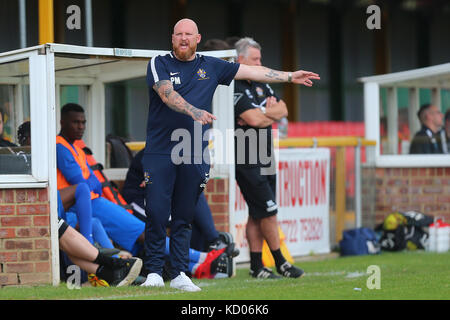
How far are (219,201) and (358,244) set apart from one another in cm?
282

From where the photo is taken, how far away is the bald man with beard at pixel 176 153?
25.9ft

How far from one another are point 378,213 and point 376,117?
1.23 meters

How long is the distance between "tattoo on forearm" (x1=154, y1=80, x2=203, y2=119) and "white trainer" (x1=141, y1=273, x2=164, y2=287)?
1.29 m

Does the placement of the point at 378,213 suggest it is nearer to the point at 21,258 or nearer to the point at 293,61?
the point at 21,258

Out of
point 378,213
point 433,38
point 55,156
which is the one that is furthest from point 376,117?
point 433,38

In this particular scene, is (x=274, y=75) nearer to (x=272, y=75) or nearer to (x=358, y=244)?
(x=272, y=75)

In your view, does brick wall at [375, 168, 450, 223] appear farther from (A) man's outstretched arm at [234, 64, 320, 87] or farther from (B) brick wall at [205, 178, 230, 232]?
(A) man's outstretched arm at [234, 64, 320, 87]

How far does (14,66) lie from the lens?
872 cm

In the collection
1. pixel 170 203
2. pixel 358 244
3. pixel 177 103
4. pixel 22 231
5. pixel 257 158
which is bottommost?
pixel 358 244

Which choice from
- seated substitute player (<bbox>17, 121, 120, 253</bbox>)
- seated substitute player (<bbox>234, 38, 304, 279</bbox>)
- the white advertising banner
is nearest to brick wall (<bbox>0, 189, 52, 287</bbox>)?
seated substitute player (<bbox>17, 121, 120, 253</bbox>)

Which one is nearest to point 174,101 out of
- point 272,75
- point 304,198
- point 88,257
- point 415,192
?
point 272,75

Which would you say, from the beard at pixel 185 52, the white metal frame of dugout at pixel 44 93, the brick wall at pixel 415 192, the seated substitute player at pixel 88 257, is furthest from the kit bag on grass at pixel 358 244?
the beard at pixel 185 52

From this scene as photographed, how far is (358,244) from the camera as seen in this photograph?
1271 centimetres

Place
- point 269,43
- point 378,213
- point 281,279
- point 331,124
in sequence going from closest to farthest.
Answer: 1. point 281,279
2. point 378,213
3. point 331,124
4. point 269,43
